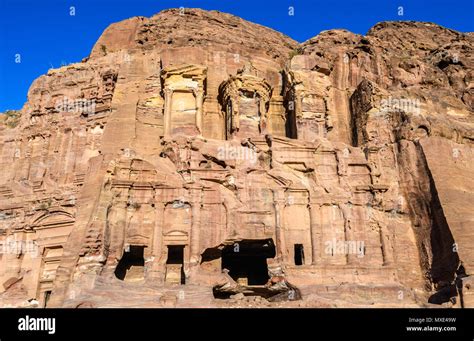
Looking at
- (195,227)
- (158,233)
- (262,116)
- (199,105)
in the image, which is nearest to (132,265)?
(158,233)

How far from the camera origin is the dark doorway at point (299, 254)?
1133 inches

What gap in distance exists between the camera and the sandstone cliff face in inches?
1031

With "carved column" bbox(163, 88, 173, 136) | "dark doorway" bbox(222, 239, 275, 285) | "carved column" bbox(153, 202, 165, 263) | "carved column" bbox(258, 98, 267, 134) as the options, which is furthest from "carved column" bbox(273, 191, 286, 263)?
"carved column" bbox(163, 88, 173, 136)

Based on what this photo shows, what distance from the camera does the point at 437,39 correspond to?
4928 centimetres

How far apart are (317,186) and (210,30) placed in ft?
74.8

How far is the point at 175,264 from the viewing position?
29.3 metres

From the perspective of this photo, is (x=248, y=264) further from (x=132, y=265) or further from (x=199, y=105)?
(x=199, y=105)

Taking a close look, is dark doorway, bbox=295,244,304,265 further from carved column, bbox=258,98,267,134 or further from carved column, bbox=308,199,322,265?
carved column, bbox=258,98,267,134

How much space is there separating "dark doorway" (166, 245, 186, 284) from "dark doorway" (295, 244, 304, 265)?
22.6ft

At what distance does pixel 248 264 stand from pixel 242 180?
5459 mm

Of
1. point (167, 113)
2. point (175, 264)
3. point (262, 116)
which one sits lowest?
point (175, 264)

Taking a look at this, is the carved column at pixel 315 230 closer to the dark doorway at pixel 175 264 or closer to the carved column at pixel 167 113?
the dark doorway at pixel 175 264

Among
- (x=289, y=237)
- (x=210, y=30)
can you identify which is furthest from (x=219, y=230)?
(x=210, y=30)
